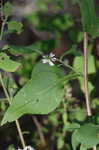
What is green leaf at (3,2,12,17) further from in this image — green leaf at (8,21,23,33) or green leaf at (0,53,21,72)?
green leaf at (0,53,21,72)

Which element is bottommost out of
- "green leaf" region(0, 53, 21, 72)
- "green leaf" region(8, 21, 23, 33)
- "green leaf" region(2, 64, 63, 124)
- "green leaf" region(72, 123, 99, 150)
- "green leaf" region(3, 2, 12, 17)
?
"green leaf" region(72, 123, 99, 150)

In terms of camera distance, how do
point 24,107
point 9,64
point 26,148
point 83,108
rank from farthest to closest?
1. point 83,108
2. point 26,148
3. point 9,64
4. point 24,107

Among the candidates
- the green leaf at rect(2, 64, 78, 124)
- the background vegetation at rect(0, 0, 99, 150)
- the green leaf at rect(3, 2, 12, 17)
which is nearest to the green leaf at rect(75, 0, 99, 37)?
the background vegetation at rect(0, 0, 99, 150)

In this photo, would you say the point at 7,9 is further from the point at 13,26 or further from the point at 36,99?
the point at 36,99

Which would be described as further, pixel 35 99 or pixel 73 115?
pixel 73 115

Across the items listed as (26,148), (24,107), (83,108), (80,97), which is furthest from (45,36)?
(24,107)

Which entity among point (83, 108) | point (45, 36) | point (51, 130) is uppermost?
point (45, 36)

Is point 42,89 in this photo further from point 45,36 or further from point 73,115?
point 45,36
